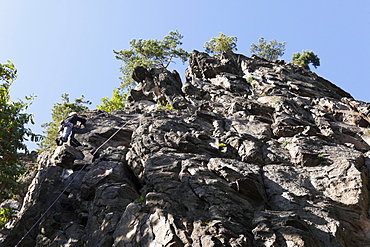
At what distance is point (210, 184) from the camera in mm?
10383

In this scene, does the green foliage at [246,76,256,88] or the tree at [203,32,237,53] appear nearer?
the green foliage at [246,76,256,88]

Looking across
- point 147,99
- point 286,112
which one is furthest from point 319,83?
point 147,99

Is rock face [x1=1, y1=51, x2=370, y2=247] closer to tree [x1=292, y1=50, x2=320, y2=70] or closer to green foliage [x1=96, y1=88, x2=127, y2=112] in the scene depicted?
green foliage [x1=96, y1=88, x2=127, y2=112]

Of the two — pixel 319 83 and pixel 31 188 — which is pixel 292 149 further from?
pixel 319 83

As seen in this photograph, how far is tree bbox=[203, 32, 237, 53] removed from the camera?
3569cm

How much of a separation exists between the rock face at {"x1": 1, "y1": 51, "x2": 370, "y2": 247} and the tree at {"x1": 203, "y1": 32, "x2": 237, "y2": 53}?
18118 mm

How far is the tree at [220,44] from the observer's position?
117ft

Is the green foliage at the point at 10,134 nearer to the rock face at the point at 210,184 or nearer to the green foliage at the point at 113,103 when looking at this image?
the rock face at the point at 210,184

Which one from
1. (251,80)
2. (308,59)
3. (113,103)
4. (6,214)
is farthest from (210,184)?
(308,59)

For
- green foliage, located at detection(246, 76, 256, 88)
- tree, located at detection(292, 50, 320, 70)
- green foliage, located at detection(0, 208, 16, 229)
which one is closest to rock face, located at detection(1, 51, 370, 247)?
green foliage, located at detection(0, 208, 16, 229)

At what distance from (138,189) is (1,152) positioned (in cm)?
506

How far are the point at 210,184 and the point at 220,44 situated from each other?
90.1 feet

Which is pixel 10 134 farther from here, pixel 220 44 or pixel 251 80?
pixel 220 44

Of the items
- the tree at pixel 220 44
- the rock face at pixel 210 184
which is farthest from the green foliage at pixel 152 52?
the rock face at pixel 210 184
